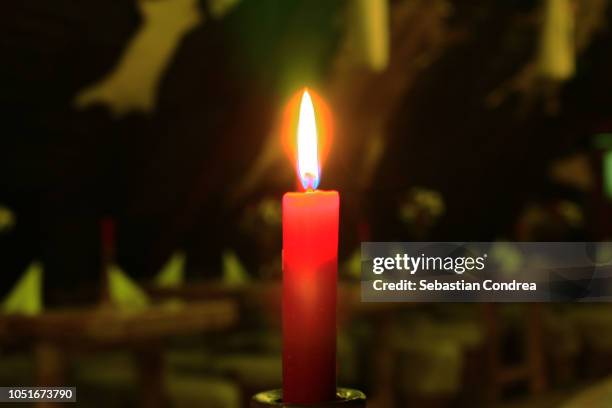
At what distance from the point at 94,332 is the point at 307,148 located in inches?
62.3

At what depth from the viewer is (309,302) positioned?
35 cm

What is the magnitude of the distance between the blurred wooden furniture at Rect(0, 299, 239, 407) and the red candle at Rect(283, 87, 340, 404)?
1619 millimetres

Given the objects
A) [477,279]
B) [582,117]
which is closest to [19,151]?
[477,279]

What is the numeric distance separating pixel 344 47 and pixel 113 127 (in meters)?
1.03

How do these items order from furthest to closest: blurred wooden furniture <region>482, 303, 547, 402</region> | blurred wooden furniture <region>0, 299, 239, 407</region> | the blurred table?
blurred wooden furniture <region>482, 303, 547, 402</region>
blurred wooden furniture <region>0, 299, 239, 407</region>
the blurred table

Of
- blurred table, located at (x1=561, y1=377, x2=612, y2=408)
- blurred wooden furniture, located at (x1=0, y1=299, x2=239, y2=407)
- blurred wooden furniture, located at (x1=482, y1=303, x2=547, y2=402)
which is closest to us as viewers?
blurred table, located at (x1=561, y1=377, x2=612, y2=408)

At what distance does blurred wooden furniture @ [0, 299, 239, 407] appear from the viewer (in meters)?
1.90

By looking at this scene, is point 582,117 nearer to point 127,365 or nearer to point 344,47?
point 344,47

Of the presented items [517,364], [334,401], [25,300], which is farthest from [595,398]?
[517,364]

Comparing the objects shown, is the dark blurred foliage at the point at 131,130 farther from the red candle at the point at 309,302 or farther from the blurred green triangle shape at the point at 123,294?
the red candle at the point at 309,302

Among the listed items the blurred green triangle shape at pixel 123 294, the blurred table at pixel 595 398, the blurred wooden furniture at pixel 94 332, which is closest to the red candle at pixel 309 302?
the blurred table at pixel 595 398

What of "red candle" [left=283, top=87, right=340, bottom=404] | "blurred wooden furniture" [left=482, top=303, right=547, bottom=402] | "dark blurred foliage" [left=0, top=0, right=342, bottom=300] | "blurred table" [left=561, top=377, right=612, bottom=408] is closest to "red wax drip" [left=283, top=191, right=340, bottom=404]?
"red candle" [left=283, top=87, right=340, bottom=404]

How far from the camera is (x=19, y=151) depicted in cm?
310

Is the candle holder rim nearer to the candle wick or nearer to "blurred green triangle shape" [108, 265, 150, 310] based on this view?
the candle wick
